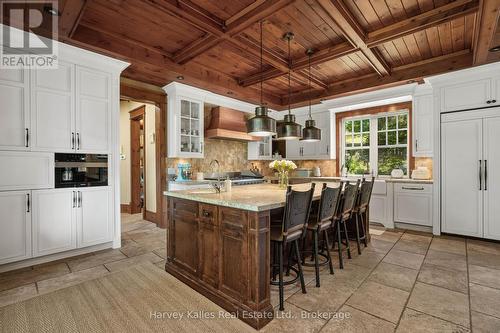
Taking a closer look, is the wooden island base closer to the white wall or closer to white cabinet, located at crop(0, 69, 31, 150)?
white cabinet, located at crop(0, 69, 31, 150)

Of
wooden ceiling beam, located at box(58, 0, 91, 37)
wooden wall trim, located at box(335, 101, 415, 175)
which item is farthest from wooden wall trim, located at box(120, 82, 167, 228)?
wooden wall trim, located at box(335, 101, 415, 175)

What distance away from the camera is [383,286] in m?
2.46

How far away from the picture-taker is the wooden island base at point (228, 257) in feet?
6.27

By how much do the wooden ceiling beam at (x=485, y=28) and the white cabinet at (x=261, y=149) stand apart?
4214 millimetres

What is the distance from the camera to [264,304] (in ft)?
6.40

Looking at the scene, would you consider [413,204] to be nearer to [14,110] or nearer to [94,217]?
[94,217]

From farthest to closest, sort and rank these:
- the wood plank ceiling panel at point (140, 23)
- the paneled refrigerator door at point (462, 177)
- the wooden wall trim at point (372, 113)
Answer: the wooden wall trim at point (372, 113) < the paneled refrigerator door at point (462, 177) < the wood plank ceiling panel at point (140, 23)

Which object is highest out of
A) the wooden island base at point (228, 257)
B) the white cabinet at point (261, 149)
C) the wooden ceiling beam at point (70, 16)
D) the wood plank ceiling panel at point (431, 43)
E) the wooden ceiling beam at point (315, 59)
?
the wood plank ceiling panel at point (431, 43)

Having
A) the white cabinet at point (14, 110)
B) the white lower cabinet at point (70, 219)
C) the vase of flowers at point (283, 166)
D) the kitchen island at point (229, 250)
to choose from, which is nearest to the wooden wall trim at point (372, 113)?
the vase of flowers at point (283, 166)

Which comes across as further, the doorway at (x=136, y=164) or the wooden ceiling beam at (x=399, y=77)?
the doorway at (x=136, y=164)

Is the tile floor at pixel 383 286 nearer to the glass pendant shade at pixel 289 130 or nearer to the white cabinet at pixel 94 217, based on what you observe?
the white cabinet at pixel 94 217

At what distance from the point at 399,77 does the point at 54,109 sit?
5.30m

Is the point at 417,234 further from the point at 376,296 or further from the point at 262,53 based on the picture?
the point at 262,53

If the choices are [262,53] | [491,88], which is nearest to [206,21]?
[262,53]
